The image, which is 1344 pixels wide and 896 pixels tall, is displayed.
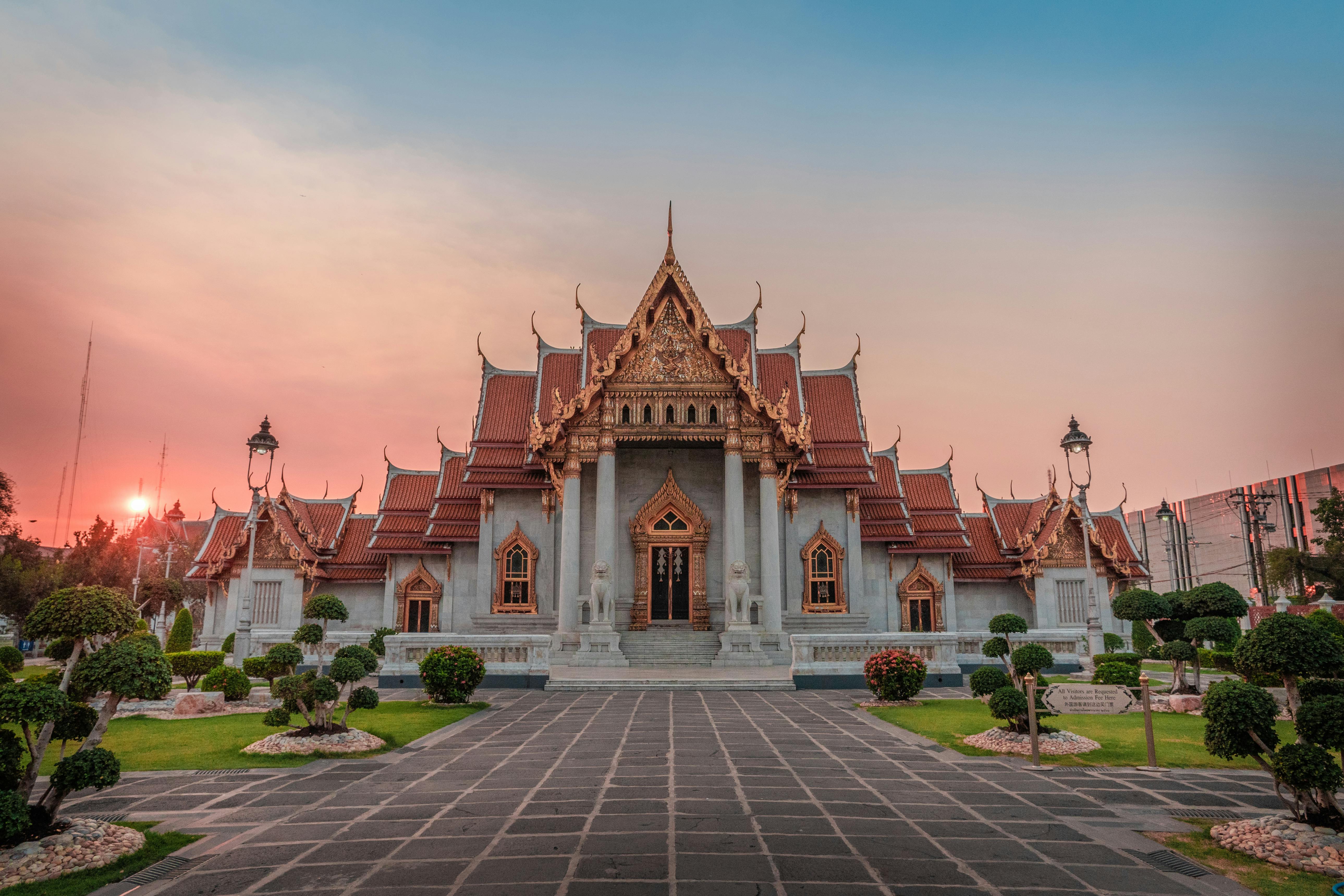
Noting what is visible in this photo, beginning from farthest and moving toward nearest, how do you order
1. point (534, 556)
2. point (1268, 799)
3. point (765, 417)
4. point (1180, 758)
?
point (534, 556)
point (765, 417)
point (1180, 758)
point (1268, 799)

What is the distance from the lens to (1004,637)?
18.4 metres

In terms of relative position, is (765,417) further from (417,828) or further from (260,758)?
(417,828)

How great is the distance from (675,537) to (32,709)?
20.5 meters

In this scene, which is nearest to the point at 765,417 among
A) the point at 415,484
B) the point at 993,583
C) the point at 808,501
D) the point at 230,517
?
the point at 808,501

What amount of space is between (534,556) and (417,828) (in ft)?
67.8

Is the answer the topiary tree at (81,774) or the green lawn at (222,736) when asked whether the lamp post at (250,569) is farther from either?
the topiary tree at (81,774)

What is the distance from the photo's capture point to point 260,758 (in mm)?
10000

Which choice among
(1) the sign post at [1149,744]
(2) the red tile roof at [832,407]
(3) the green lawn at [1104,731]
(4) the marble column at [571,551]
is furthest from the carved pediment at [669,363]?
(1) the sign post at [1149,744]

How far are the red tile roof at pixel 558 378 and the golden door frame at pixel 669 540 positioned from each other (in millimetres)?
5371

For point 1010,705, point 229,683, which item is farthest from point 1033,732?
point 229,683

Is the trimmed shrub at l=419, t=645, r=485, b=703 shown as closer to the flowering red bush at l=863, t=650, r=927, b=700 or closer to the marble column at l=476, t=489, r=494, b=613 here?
the flowering red bush at l=863, t=650, r=927, b=700

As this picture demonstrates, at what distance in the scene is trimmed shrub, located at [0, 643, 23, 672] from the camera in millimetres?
17188

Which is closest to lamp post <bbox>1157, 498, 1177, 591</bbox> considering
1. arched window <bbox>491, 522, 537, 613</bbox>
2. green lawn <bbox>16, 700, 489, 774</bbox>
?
arched window <bbox>491, 522, 537, 613</bbox>

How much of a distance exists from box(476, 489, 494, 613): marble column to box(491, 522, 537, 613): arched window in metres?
0.18
